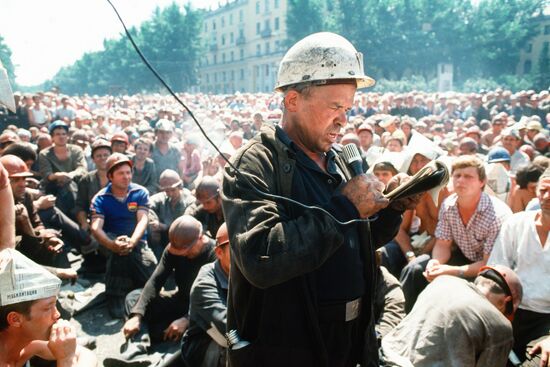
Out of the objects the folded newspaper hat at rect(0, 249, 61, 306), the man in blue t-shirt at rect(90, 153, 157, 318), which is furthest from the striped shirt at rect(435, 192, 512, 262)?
the folded newspaper hat at rect(0, 249, 61, 306)

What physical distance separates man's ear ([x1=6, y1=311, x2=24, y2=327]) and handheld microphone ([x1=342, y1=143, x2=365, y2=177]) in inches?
76.7

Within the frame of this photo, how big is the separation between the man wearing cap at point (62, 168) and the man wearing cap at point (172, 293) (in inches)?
121

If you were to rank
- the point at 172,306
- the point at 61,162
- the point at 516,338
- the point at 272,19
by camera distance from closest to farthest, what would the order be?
the point at 516,338
the point at 172,306
the point at 61,162
the point at 272,19

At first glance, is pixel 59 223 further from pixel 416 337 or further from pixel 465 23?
pixel 465 23

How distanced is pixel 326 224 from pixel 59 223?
18.6 feet

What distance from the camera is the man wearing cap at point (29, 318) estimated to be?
8.27 feet

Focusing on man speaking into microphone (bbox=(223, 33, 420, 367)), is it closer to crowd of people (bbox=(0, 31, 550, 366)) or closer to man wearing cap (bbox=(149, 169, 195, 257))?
crowd of people (bbox=(0, 31, 550, 366))

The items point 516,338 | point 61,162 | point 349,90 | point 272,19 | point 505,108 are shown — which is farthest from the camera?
point 272,19

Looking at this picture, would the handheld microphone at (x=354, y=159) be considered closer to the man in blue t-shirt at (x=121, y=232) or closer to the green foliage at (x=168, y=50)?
the man in blue t-shirt at (x=121, y=232)

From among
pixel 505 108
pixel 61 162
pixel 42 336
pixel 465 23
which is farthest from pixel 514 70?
pixel 42 336

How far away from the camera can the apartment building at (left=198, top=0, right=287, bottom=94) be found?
258 feet

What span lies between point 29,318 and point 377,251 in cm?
206

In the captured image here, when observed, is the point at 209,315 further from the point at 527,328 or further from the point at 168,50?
the point at 168,50

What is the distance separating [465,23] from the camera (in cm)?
5647
